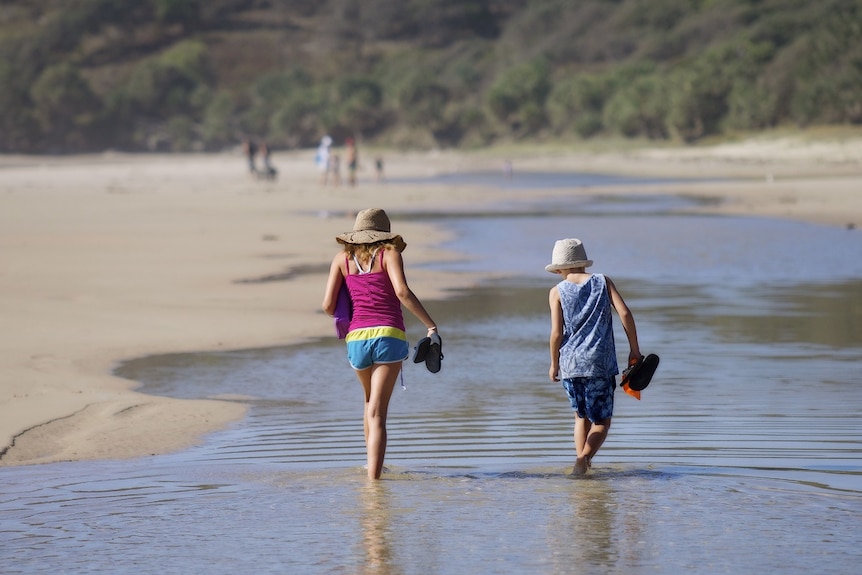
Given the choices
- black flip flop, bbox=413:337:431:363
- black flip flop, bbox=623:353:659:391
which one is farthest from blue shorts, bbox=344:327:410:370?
black flip flop, bbox=623:353:659:391

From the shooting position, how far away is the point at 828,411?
8992mm

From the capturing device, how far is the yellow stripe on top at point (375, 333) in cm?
715

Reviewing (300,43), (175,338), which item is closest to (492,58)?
(300,43)

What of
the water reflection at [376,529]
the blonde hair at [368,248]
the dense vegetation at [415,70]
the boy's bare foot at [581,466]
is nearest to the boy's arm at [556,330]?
the boy's bare foot at [581,466]

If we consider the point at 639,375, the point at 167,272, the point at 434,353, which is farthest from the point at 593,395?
the point at 167,272

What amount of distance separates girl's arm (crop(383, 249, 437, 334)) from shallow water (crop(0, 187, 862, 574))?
2.93 feet

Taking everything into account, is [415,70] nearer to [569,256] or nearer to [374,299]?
[569,256]

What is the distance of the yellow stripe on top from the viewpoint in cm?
715

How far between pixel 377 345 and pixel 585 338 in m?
1.07

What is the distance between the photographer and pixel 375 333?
716cm

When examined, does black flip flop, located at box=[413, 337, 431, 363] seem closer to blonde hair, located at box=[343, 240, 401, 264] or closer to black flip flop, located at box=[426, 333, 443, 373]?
black flip flop, located at box=[426, 333, 443, 373]

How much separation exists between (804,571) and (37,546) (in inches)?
128

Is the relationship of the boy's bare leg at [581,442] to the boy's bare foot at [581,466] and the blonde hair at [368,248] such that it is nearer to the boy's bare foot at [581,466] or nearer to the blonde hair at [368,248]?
the boy's bare foot at [581,466]

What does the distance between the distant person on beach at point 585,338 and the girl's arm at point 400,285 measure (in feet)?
2.18
